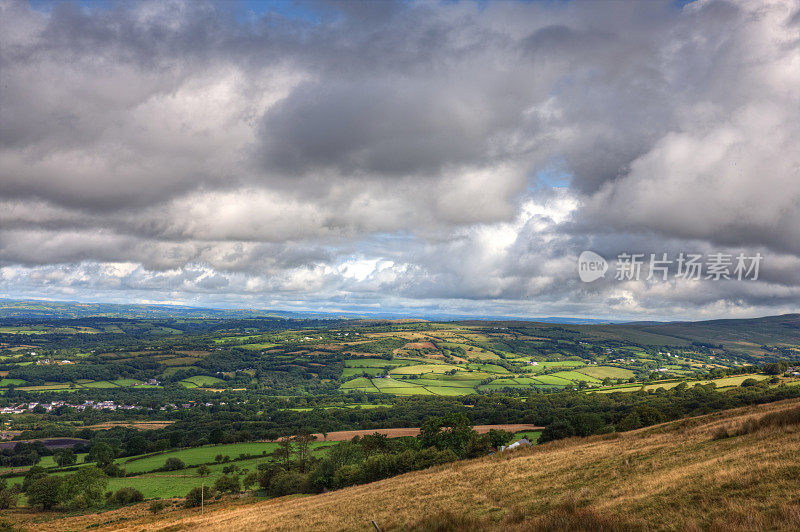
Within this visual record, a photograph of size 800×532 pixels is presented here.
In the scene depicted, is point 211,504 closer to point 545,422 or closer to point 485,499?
point 485,499

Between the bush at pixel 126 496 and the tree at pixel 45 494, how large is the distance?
9954mm

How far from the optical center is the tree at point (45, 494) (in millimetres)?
73312

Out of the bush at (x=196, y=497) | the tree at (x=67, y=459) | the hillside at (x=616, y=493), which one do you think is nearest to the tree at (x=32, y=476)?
the tree at (x=67, y=459)

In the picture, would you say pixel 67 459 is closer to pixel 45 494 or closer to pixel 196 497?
pixel 45 494

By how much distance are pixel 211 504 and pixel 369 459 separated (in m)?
25.3

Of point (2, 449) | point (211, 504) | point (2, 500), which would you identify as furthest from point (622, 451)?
point (2, 449)

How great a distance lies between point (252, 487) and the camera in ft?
256

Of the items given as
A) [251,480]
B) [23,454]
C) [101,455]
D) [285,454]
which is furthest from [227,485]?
[23,454]

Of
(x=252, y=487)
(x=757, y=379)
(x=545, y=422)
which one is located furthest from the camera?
(x=757, y=379)

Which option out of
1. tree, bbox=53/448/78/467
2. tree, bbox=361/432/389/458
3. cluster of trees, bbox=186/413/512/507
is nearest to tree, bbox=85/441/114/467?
tree, bbox=53/448/78/467

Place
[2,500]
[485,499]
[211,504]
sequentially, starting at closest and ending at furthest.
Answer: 1. [485,499]
2. [211,504]
3. [2,500]

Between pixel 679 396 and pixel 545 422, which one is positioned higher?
pixel 679 396

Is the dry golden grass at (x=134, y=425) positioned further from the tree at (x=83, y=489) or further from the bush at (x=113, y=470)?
the tree at (x=83, y=489)

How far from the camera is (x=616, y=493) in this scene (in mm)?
19625
